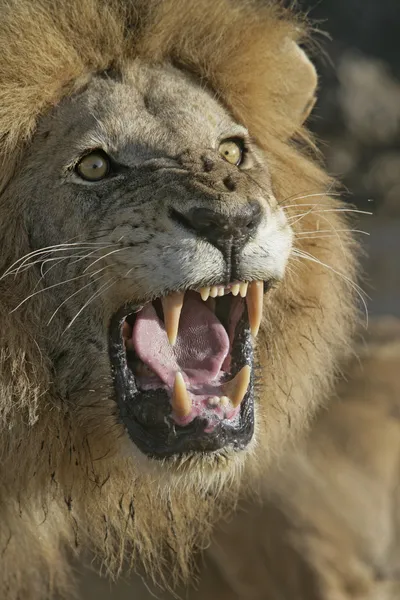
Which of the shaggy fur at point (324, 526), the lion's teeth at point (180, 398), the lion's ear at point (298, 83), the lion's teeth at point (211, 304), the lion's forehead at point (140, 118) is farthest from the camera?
the shaggy fur at point (324, 526)

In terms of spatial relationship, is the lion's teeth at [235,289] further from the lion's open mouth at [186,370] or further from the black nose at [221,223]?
the black nose at [221,223]

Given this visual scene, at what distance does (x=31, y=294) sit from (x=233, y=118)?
82cm

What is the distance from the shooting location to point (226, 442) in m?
2.53

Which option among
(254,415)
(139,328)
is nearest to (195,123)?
(139,328)

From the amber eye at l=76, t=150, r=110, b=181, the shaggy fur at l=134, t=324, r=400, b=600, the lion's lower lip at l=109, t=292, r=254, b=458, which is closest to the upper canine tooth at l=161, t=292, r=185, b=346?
the lion's lower lip at l=109, t=292, r=254, b=458

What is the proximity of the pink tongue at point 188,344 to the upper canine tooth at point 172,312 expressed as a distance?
53mm

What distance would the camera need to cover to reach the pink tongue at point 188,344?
260cm

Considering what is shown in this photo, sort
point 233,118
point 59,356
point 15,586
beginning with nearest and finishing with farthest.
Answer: point 59,356 < point 233,118 < point 15,586

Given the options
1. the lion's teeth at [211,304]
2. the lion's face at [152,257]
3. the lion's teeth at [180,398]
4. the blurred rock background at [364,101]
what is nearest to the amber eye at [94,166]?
the lion's face at [152,257]

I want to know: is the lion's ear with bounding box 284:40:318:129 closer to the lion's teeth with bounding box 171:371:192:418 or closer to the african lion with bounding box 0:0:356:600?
the african lion with bounding box 0:0:356:600

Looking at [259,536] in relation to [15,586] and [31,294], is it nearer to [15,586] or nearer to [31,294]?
[15,586]

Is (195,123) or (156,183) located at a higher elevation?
(195,123)

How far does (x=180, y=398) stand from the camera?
2.47 meters

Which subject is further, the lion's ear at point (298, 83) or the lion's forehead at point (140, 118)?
the lion's ear at point (298, 83)
